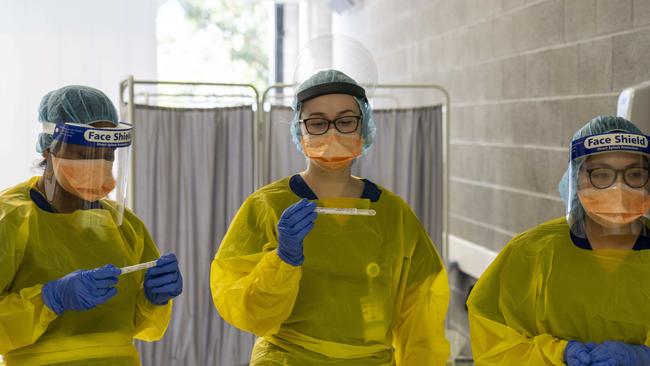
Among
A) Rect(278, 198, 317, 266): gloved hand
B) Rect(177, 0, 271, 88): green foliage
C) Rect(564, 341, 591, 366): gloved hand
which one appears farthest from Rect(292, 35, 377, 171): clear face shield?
Rect(177, 0, 271, 88): green foliage

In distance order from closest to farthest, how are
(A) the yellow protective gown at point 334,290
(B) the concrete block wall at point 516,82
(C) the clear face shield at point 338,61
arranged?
1. (A) the yellow protective gown at point 334,290
2. (C) the clear face shield at point 338,61
3. (B) the concrete block wall at point 516,82

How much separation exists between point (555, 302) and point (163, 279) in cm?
102

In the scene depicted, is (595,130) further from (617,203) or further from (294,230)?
(294,230)

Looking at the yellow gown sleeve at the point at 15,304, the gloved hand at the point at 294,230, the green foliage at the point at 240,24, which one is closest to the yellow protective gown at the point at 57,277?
the yellow gown sleeve at the point at 15,304

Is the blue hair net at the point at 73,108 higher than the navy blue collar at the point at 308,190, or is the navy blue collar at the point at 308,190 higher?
the blue hair net at the point at 73,108


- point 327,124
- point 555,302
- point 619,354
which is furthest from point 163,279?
point 619,354

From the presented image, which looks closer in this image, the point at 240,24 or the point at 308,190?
the point at 308,190

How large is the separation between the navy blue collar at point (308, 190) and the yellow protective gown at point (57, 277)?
18.6 inches

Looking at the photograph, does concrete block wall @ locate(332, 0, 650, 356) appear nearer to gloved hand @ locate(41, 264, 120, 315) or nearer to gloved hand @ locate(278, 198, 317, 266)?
gloved hand @ locate(278, 198, 317, 266)

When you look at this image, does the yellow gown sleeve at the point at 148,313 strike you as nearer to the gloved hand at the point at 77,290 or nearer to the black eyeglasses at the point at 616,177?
the gloved hand at the point at 77,290

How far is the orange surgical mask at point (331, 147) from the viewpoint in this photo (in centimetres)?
225

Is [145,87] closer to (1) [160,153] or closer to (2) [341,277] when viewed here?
(1) [160,153]

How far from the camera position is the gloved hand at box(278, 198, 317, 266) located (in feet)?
6.69

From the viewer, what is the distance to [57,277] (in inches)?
79.9
